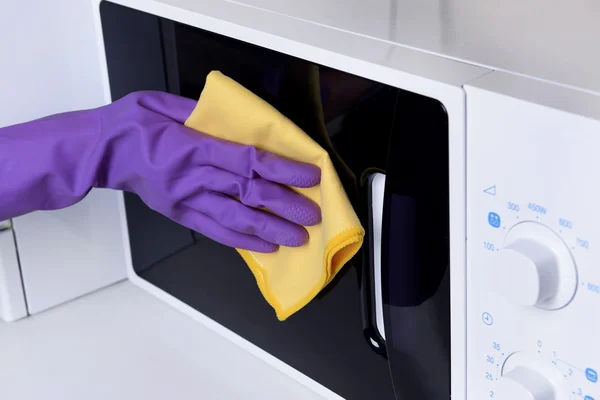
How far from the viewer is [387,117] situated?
25.5 inches

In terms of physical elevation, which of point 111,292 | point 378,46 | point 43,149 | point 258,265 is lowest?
point 111,292

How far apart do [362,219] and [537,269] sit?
8.2 inches

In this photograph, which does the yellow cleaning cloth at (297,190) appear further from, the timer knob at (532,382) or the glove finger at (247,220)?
the timer knob at (532,382)

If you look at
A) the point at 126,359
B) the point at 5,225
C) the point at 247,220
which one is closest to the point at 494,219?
the point at 247,220

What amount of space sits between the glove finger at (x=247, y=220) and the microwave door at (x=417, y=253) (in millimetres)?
99

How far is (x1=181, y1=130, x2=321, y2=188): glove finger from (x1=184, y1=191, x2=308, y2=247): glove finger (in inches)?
1.4

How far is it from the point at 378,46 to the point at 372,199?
0.13 m

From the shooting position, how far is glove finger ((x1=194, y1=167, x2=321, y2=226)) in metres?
0.72

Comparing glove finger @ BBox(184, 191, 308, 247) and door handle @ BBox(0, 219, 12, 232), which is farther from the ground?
glove finger @ BBox(184, 191, 308, 247)

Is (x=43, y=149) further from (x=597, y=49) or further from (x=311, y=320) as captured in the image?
(x=597, y=49)

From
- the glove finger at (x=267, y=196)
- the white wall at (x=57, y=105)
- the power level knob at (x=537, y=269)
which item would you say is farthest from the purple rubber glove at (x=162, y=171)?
the power level knob at (x=537, y=269)

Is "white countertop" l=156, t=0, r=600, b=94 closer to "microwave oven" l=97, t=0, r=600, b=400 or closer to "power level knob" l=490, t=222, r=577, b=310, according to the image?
"microwave oven" l=97, t=0, r=600, b=400

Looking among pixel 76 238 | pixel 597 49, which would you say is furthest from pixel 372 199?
pixel 76 238

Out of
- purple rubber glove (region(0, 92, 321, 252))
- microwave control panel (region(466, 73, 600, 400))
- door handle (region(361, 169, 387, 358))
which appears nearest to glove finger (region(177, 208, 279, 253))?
purple rubber glove (region(0, 92, 321, 252))
